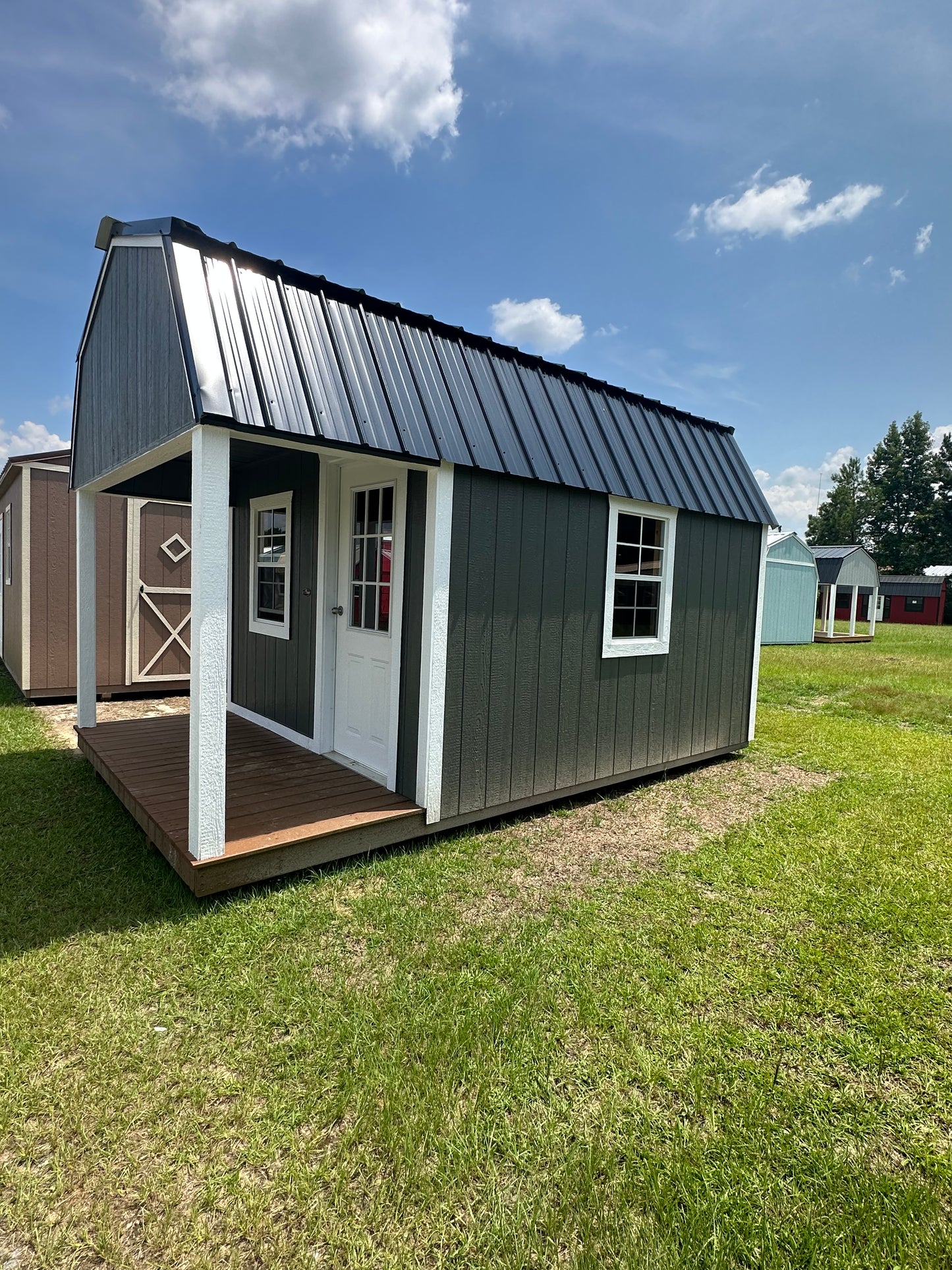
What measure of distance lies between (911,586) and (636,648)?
37.4 metres

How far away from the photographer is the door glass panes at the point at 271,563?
5328 mm

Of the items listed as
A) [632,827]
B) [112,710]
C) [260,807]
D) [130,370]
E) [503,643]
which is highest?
[130,370]

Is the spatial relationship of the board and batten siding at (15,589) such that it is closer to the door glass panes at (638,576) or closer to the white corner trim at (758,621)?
the door glass panes at (638,576)

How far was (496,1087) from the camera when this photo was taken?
192 centimetres

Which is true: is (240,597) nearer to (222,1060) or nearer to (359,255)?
(359,255)

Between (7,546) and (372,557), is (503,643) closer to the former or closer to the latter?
(372,557)

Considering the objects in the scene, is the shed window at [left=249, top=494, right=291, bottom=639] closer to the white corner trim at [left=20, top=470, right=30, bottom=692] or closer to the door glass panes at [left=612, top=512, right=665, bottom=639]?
the door glass panes at [left=612, top=512, right=665, bottom=639]

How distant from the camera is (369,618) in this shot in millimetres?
4363

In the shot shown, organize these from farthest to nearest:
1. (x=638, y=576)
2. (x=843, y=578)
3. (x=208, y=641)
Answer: (x=843, y=578) → (x=638, y=576) → (x=208, y=641)

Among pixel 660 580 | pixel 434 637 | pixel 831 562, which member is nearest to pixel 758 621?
pixel 660 580

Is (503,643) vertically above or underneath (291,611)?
underneath

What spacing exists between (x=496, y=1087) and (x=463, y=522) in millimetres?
2807

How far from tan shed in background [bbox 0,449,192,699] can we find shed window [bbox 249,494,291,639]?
2128mm

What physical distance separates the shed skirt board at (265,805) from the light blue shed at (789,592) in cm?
1405
